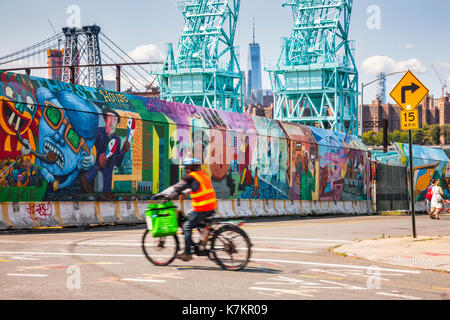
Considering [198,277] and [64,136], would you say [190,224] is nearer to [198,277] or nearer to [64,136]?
[198,277]

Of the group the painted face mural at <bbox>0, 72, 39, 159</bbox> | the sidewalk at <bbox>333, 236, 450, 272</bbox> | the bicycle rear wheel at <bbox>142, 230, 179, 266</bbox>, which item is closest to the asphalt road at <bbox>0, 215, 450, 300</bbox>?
the bicycle rear wheel at <bbox>142, 230, 179, 266</bbox>

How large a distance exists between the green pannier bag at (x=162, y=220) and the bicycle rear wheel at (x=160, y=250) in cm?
36

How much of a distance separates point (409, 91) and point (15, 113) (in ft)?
39.9

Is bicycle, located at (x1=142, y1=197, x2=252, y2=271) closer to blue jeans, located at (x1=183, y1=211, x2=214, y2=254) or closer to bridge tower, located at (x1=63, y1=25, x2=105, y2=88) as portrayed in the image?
blue jeans, located at (x1=183, y1=211, x2=214, y2=254)

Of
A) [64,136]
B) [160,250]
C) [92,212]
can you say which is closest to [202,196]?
Answer: [160,250]

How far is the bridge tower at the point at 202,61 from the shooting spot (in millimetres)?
118625

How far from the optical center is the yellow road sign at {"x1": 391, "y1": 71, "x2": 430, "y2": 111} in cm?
1597

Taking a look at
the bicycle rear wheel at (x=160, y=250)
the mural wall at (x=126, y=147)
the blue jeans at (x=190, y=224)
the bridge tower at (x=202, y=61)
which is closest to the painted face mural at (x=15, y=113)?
the mural wall at (x=126, y=147)

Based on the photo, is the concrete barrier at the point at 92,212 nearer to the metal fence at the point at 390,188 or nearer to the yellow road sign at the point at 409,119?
the yellow road sign at the point at 409,119

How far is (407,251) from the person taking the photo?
1387 centimetres
